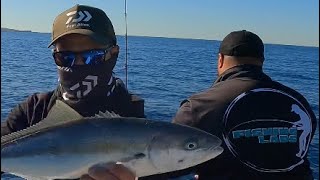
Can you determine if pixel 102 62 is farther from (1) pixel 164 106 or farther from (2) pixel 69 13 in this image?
(1) pixel 164 106

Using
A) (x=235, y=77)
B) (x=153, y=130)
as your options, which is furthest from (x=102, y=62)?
(x=235, y=77)

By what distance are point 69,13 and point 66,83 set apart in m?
0.51

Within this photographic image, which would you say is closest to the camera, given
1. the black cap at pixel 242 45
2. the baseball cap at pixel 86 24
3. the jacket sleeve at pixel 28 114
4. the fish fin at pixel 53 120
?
the fish fin at pixel 53 120

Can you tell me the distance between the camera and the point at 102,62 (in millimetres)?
3525

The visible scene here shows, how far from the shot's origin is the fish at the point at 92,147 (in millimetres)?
2598

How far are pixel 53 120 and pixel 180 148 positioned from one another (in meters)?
0.73

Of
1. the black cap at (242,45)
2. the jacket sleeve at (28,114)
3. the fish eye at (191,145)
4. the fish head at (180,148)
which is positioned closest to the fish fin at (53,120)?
the fish head at (180,148)

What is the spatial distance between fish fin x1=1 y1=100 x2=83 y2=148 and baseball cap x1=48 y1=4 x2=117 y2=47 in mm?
799

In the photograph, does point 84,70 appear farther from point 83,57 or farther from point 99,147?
point 99,147

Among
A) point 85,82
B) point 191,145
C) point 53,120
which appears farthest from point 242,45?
point 53,120

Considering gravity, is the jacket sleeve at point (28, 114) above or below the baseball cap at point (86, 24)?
below

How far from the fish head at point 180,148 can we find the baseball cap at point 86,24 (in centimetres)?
103

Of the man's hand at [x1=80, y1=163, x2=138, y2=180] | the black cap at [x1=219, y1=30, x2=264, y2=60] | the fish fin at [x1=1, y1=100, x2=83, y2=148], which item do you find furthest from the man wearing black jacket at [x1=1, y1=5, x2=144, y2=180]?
the black cap at [x1=219, y1=30, x2=264, y2=60]

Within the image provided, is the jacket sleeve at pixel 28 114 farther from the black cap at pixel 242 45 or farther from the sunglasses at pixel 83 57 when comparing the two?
the black cap at pixel 242 45
